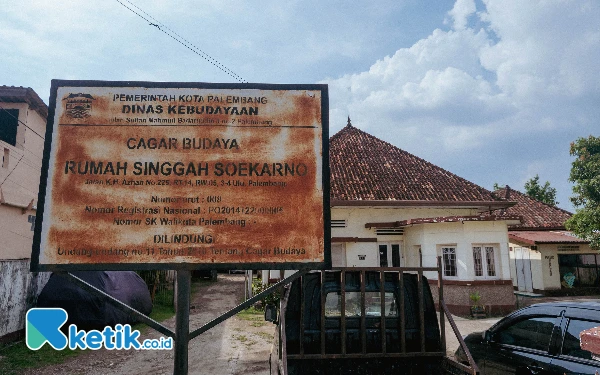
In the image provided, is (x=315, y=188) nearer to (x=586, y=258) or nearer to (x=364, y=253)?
(x=364, y=253)

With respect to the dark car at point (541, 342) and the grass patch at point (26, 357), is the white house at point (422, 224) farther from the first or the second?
the grass patch at point (26, 357)

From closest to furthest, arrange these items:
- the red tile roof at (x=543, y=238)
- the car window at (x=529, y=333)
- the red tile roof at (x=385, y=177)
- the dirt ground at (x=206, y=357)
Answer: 1. the car window at (x=529, y=333)
2. the dirt ground at (x=206, y=357)
3. the red tile roof at (x=385, y=177)
4. the red tile roof at (x=543, y=238)

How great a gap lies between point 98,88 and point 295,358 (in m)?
3.88

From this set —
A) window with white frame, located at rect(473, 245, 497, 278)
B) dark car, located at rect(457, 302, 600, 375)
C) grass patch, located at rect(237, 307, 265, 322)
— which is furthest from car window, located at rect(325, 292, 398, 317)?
window with white frame, located at rect(473, 245, 497, 278)

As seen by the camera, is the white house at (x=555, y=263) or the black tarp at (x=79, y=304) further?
the white house at (x=555, y=263)

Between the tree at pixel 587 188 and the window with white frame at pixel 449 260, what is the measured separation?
24.4 ft

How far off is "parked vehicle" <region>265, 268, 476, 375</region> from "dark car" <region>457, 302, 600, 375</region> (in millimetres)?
692

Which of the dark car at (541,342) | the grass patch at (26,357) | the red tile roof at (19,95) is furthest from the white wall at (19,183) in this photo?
the dark car at (541,342)

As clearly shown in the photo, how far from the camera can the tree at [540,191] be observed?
120ft

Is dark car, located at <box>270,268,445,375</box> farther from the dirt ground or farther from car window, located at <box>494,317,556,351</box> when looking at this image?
the dirt ground

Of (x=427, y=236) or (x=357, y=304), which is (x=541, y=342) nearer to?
(x=357, y=304)

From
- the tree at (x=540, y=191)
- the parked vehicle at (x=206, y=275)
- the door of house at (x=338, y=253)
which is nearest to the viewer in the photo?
the door of house at (x=338, y=253)

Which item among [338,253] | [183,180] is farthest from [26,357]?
[338,253]

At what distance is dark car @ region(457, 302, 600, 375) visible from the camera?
394cm
